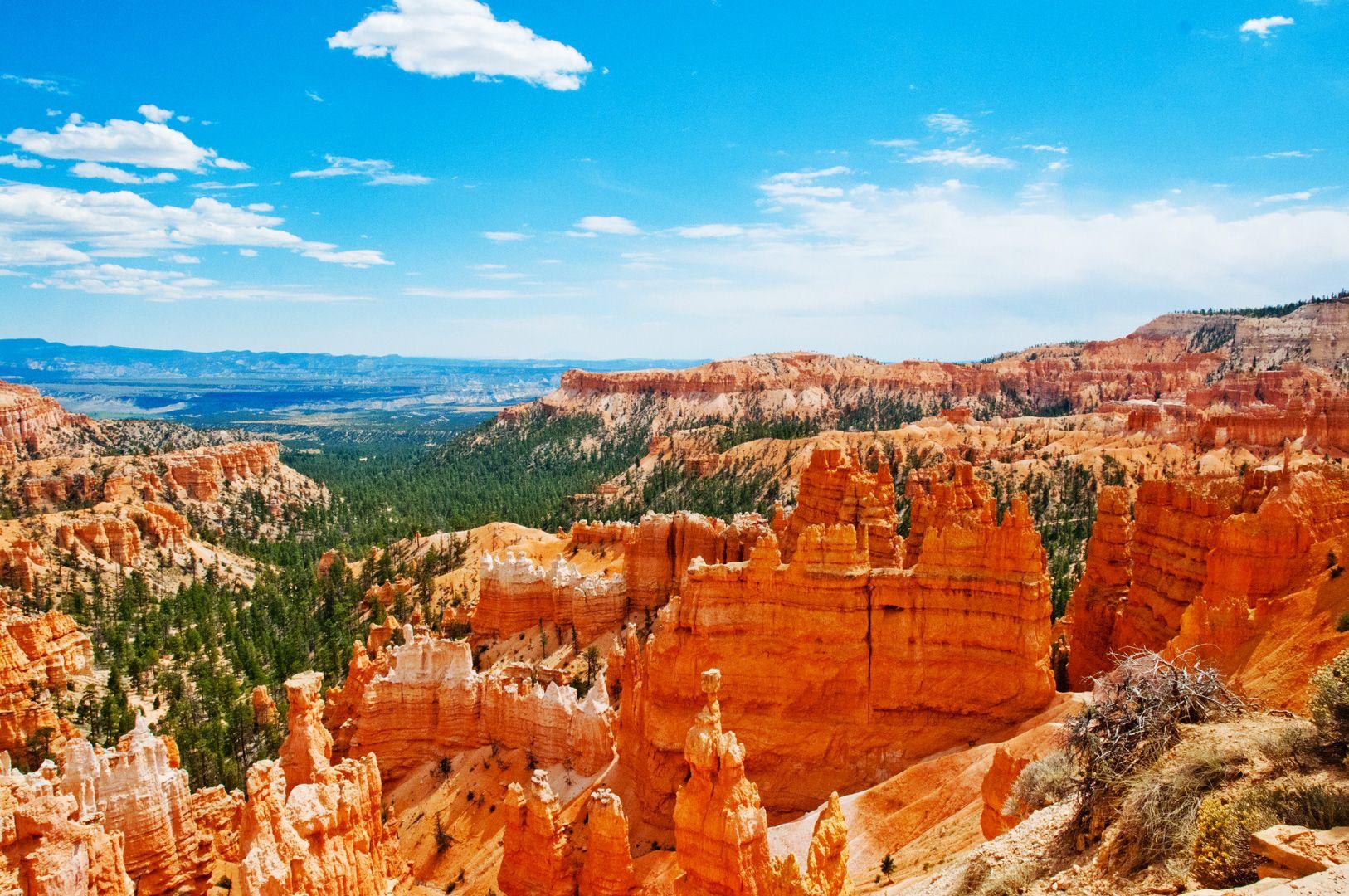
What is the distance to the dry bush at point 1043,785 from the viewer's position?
14492 millimetres

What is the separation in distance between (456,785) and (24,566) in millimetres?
54346

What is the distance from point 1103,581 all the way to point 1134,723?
27896 millimetres

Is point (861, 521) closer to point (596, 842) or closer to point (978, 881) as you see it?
point (596, 842)

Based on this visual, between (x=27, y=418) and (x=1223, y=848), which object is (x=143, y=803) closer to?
(x=1223, y=848)

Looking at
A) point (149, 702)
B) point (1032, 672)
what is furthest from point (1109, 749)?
point (149, 702)

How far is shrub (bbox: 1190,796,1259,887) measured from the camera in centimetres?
919

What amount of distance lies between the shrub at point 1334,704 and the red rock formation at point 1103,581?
2635 cm

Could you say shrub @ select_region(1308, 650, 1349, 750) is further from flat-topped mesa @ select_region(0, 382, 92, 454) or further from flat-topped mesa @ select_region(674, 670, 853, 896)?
flat-topped mesa @ select_region(0, 382, 92, 454)

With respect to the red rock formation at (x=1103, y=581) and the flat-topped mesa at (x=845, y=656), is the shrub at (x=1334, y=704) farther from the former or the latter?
the red rock formation at (x=1103, y=581)

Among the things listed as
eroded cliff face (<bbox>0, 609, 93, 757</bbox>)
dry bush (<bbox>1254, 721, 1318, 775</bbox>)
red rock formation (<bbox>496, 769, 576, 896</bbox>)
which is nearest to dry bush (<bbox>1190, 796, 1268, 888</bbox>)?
dry bush (<bbox>1254, 721, 1318, 775</bbox>)

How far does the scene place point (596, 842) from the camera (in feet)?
73.7

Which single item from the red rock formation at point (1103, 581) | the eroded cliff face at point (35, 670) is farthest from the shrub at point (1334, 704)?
the eroded cliff face at point (35, 670)

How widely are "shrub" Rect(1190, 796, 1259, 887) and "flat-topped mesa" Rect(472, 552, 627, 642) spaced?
4144 centimetres

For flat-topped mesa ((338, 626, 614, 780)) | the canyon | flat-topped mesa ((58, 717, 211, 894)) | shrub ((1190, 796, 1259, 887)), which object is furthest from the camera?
flat-topped mesa ((338, 626, 614, 780))
